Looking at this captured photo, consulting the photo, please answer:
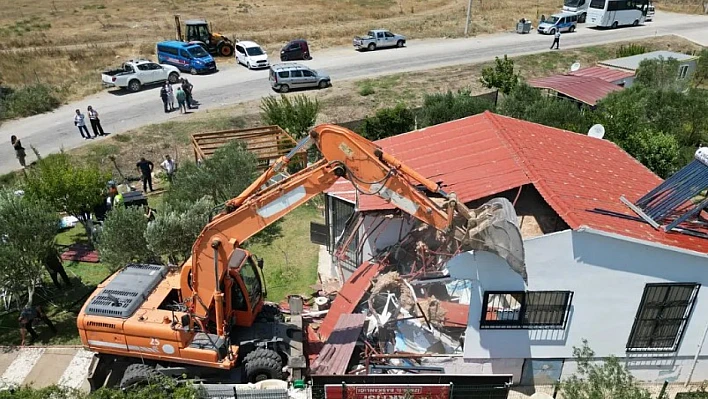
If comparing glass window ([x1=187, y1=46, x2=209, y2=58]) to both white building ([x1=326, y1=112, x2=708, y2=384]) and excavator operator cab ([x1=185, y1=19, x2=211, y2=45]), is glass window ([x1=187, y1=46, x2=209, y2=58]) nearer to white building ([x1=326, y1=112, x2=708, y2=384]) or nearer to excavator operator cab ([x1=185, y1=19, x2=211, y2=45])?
excavator operator cab ([x1=185, y1=19, x2=211, y2=45])

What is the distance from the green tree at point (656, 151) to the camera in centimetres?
2028

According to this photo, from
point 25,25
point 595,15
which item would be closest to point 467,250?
point 595,15

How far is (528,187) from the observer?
14.3 metres

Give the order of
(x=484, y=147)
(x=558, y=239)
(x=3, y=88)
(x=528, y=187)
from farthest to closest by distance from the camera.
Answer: (x=3, y=88) → (x=484, y=147) → (x=528, y=187) → (x=558, y=239)

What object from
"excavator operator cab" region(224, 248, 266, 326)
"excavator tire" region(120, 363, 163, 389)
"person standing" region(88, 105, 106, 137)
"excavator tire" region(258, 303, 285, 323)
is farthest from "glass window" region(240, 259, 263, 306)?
"person standing" region(88, 105, 106, 137)

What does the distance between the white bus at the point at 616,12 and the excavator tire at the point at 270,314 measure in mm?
48591

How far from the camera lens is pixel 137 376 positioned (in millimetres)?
11625

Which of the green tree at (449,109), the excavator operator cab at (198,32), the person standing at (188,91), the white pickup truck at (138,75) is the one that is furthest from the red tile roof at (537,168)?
the excavator operator cab at (198,32)

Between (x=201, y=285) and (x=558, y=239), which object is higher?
(x=558, y=239)

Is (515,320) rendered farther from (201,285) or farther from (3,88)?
(3,88)

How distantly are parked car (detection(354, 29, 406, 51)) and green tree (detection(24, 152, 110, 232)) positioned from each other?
95.7ft

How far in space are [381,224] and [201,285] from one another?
5.32 meters

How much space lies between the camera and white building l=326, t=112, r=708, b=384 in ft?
37.2

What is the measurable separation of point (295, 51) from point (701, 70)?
27.8 meters
